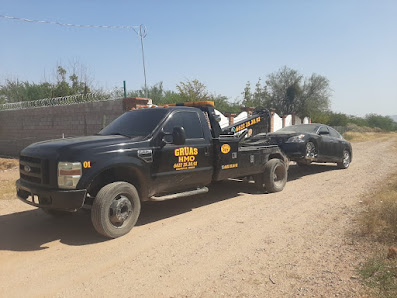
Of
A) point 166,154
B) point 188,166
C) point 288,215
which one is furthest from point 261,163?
point 166,154

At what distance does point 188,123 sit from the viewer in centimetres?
614

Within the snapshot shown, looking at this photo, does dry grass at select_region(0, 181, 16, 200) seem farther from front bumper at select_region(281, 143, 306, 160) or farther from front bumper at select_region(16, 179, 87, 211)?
front bumper at select_region(281, 143, 306, 160)

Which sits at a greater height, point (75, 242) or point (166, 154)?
point (166, 154)

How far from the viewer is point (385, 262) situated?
3.69m

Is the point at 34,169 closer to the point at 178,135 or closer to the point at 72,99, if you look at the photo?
the point at 178,135

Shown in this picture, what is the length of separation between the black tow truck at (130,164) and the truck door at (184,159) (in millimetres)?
16

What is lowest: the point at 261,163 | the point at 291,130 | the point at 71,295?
the point at 71,295

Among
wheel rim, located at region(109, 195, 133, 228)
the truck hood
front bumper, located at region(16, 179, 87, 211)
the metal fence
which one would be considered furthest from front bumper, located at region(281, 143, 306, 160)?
front bumper, located at region(16, 179, 87, 211)

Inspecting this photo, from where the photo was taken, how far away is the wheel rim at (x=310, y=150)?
975 centimetres

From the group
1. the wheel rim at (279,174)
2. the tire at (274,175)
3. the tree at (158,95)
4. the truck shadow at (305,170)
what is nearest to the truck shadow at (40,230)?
the tire at (274,175)

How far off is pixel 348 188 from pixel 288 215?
3.07m

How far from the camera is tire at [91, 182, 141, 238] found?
4695 millimetres

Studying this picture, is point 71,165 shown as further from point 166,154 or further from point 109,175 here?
point 166,154

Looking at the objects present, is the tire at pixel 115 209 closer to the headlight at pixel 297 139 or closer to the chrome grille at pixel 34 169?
the chrome grille at pixel 34 169
